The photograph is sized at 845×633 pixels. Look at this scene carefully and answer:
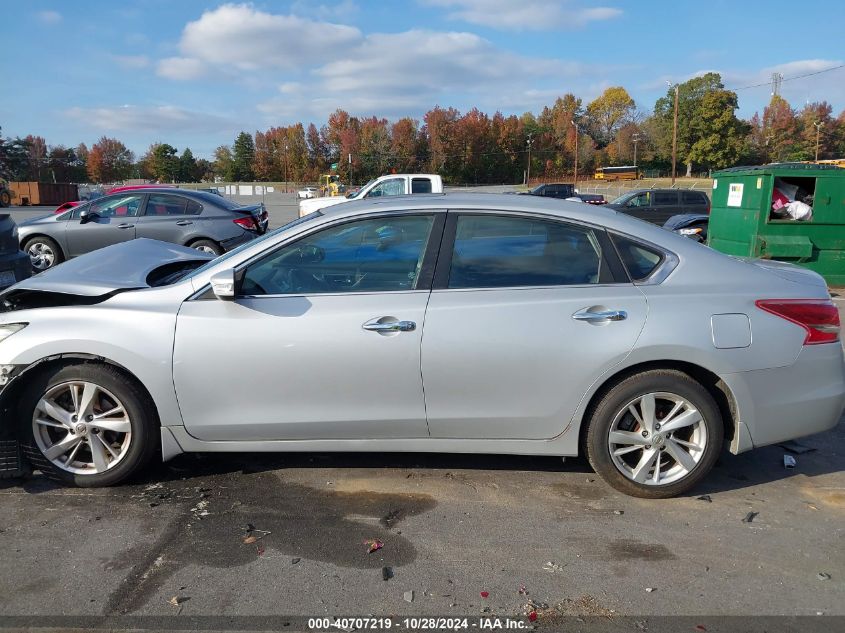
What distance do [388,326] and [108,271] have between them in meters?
1.95

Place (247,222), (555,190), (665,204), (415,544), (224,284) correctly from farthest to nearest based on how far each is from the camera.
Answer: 1. (555,190)
2. (665,204)
3. (247,222)
4. (224,284)
5. (415,544)

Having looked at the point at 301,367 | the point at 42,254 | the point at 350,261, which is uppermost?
the point at 350,261

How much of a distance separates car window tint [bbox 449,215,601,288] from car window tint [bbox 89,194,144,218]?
33.4ft

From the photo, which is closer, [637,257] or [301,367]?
[301,367]

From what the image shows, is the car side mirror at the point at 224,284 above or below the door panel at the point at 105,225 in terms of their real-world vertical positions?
above

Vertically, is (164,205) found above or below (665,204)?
above

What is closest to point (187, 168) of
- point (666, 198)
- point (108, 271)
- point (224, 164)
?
point (224, 164)

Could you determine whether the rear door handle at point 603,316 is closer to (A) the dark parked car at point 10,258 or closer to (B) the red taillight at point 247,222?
(A) the dark parked car at point 10,258

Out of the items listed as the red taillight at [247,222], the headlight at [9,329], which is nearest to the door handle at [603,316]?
the headlight at [9,329]

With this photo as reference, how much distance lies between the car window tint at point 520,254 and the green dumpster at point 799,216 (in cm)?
810

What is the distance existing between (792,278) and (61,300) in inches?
169

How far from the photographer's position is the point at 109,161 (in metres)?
106

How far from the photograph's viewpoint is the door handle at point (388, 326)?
11.7 ft

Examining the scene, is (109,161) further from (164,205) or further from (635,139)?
(164,205)
